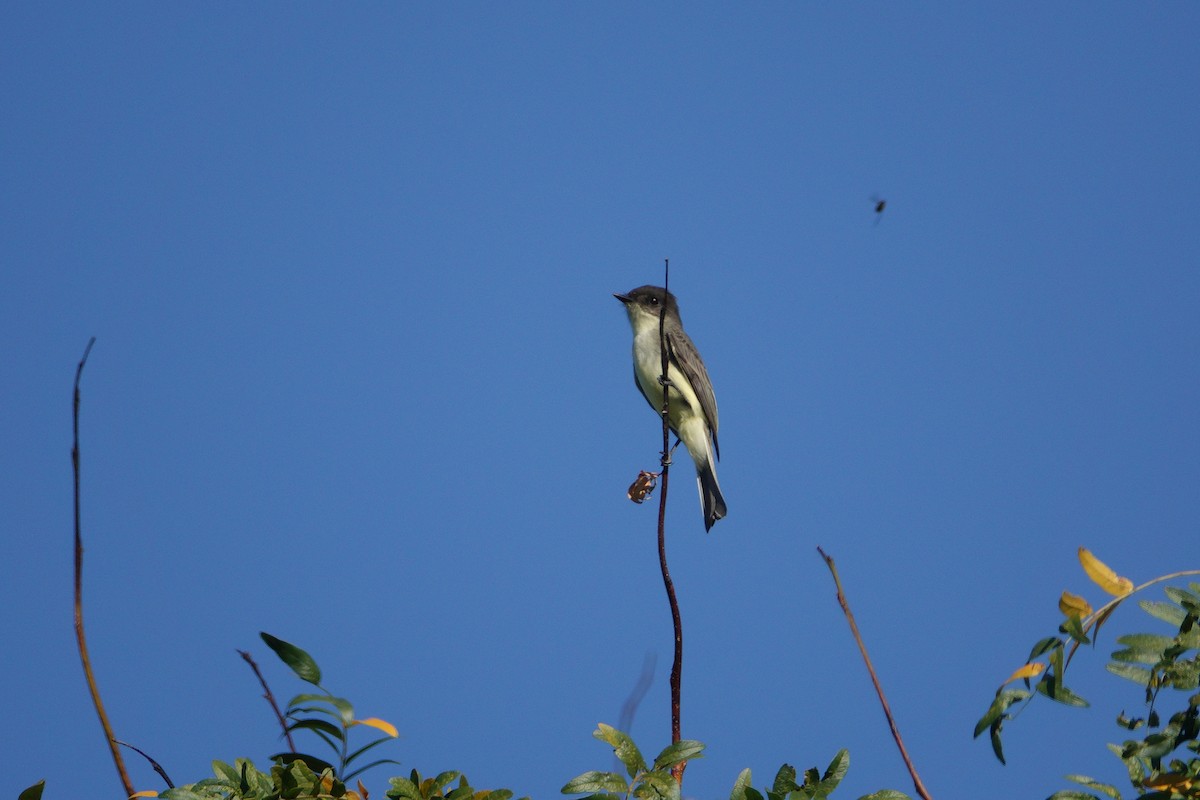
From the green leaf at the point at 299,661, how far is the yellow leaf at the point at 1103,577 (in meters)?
1.43

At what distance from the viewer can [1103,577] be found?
72.1 inches

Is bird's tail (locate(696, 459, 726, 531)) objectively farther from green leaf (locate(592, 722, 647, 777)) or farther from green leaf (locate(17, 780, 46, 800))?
green leaf (locate(17, 780, 46, 800))

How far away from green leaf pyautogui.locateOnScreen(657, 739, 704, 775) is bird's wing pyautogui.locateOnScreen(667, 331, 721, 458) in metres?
8.22

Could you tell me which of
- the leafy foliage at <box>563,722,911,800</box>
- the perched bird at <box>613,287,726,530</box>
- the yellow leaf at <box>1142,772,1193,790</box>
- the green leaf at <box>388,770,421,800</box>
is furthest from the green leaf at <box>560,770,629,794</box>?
the perched bird at <box>613,287,726,530</box>

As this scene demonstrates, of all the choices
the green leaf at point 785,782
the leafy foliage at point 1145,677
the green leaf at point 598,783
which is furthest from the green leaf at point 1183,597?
the green leaf at point 598,783

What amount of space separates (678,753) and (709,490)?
341 inches

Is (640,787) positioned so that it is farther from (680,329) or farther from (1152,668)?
(680,329)

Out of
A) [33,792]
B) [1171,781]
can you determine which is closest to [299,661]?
[33,792]

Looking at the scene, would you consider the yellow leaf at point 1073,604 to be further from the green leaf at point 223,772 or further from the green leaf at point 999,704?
the green leaf at point 223,772

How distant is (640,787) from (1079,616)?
2.88 feet

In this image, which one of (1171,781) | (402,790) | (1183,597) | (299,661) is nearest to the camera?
(1171,781)

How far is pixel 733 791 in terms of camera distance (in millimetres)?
2025

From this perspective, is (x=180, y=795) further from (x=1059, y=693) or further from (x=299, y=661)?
(x=1059, y=693)

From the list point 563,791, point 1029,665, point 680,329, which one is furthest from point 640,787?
point 680,329
